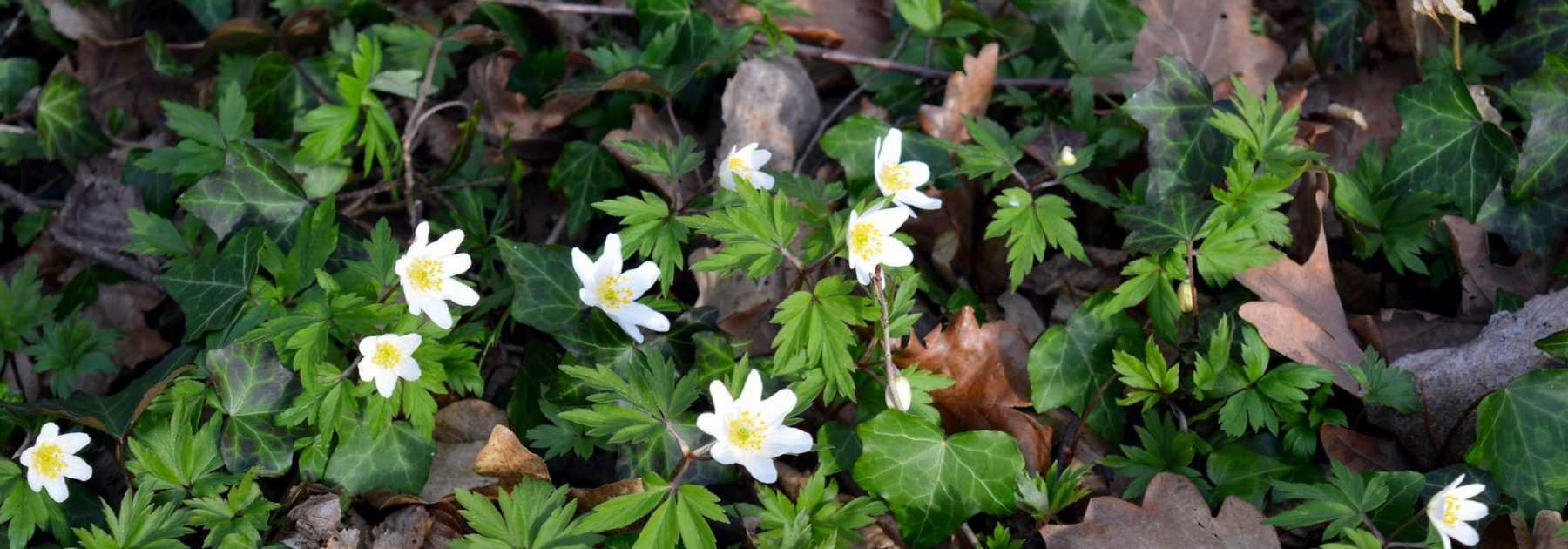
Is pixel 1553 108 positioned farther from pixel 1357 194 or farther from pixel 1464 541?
pixel 1464 541

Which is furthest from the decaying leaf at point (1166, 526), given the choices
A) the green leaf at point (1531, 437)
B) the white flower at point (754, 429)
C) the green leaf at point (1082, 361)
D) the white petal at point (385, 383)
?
the white petal at point (385, 383)

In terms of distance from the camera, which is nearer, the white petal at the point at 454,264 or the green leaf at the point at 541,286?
the white petal at the point at 454,264

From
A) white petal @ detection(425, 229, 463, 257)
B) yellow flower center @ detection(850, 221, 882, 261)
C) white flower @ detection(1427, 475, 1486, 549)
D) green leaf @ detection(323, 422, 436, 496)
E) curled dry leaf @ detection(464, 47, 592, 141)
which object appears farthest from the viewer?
curled dry leaf @ detection(464, 47, 592, 141)

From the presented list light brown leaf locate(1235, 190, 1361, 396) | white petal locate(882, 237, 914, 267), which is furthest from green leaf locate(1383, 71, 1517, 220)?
white petal locate(882, 237, 914, 267)

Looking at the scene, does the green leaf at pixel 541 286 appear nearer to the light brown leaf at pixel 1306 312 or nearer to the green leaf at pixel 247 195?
the green leaf at pixel 247 195

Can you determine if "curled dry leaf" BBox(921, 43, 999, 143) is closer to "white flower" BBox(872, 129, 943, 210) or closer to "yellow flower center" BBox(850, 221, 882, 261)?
"white flower" BBox(872, 129, 943, 210)

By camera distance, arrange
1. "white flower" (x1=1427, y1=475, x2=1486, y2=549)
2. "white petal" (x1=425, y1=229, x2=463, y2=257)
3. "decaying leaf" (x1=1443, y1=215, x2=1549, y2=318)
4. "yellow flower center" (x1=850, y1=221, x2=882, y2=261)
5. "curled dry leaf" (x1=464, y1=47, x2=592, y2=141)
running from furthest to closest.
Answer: "curled dry leaf" (x1=464, y1=47, x2=592, y2=141) → "decaying leaf" (x1=1443, y1=215, x2=1549, y2=318) → "white petal" (x1=425, y1=229, x2=463, y2=257) → "yellow flower center" (x1=850, y1=221, x2=882, y2=261) → "white flower" (x1=1427, y1=475, x2=1486, y2=549)

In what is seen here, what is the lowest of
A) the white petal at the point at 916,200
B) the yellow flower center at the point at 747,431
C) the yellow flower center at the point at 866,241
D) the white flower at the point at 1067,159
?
the yellow flower center at the point at 747,431
